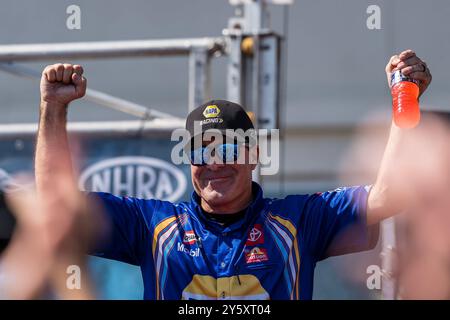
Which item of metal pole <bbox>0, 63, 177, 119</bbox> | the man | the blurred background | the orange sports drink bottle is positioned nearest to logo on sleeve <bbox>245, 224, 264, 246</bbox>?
the man

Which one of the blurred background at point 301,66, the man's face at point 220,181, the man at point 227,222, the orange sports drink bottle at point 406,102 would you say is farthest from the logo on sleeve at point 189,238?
the blurred background at point 301,66

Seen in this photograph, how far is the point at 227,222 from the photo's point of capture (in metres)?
2.46

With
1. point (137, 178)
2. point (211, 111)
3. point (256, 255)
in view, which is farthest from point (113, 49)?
point (256, 255)

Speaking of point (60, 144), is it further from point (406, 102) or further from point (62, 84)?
point (406, 102)

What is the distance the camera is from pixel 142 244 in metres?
2.47

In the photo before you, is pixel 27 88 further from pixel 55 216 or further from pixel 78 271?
pixel 55 216

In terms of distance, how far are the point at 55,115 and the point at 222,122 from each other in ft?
1.59

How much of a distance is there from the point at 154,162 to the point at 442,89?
2.40 m

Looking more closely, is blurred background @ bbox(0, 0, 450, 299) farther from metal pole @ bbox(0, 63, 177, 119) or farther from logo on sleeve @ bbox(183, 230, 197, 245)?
logo on sleeve @ bbox(183, 230, 197, 245)

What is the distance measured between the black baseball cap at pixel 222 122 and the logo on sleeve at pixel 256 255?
0.33 meters

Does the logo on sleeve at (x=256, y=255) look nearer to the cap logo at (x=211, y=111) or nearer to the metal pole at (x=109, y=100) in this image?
the cap logo at (x=211, y=111)

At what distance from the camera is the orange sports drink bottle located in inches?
88.3
